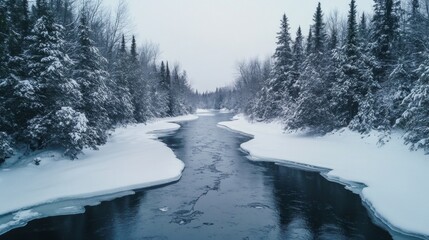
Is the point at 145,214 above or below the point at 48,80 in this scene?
below

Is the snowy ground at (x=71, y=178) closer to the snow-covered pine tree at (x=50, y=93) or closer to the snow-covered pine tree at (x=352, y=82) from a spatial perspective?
the snow-covered pine tree at (x=50, y=93)

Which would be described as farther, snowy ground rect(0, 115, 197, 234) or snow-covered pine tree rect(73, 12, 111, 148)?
snow-covered pine tree rect(73, 12, 111, 148)

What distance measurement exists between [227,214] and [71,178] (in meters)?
7.93

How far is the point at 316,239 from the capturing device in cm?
909

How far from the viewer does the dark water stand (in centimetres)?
948

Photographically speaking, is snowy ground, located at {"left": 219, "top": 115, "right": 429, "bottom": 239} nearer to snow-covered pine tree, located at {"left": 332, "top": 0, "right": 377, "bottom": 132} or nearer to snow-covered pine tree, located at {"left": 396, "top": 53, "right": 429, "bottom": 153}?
snow-covered pine tree, located at {"left": 396, "top": 53, "right": 429, "bottom": 153}

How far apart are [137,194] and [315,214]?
7626 mm

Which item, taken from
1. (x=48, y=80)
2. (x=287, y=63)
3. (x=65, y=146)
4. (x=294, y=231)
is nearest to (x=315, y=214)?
(x=294, y=231)

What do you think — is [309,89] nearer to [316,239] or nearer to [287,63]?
[287,63]

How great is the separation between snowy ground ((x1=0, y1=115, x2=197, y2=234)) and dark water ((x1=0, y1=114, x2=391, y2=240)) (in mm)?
878

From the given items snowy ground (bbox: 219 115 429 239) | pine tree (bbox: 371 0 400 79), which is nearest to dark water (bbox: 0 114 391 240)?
snowy ground (bbox: 219 115 429 239)

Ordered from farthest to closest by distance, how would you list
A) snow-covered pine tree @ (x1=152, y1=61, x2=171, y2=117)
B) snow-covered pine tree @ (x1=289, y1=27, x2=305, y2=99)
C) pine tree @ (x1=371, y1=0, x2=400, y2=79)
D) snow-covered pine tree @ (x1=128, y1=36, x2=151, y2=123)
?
1. snow-covered pine tree @ (x1=152, y1=61, x2=171, y2=117)
2. snow-covered pine tree @ (x1=128, y1=36, x2=151, y2=123)
3. snow-covered pine tree @ (x1=289, y1=27, x2=305, y2=99)
4. pine tree @ (x1=371, y1=0, x2=400, y2=79)

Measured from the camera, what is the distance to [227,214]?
11.0 meters

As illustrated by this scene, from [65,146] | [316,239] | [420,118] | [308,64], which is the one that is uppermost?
[308,64]
